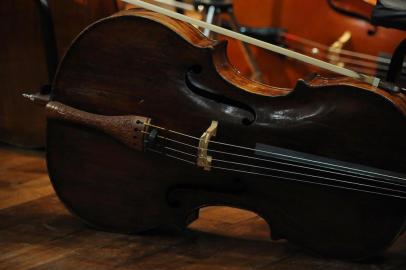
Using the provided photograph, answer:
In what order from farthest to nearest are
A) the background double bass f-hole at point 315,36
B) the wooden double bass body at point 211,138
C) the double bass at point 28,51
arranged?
the background double bass f-hole at point 315,36 → the double bass at point 28,51 → the wooden double bass body at point 211,138

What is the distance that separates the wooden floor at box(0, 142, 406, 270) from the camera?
4.04 feet

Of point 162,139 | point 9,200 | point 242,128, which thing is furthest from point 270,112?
point 9,200

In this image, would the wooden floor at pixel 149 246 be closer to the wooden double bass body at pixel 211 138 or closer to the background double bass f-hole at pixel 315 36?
the wooden double bass body at pixel 211 138

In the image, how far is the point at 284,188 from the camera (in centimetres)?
120

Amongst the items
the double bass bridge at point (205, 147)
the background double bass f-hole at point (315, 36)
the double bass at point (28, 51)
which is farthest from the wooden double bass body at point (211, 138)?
the background double bass f-hole at point (315, 36)

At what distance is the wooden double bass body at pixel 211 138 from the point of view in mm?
1151

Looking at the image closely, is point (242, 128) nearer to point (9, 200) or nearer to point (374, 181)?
point (374, 181)

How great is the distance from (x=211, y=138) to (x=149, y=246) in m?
0.27

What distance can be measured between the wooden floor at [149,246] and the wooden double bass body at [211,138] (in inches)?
1.9

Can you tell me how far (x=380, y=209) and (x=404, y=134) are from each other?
14 cm

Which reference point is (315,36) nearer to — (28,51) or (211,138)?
(28,51)

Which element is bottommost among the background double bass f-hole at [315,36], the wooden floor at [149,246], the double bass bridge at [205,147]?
the wooden floor at [149,246]

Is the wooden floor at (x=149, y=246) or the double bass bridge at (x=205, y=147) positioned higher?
the double bass bridge at (x=205, y=147)

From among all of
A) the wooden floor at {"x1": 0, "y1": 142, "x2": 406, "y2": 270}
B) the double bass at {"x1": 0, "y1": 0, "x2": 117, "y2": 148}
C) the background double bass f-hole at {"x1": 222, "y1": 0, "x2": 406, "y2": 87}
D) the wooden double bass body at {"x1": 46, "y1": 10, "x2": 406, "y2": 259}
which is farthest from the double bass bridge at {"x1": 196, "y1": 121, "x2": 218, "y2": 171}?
the background double bass f-hole at {"x1": 222, "y1": 0, "x2": 406, "y2": 87}
